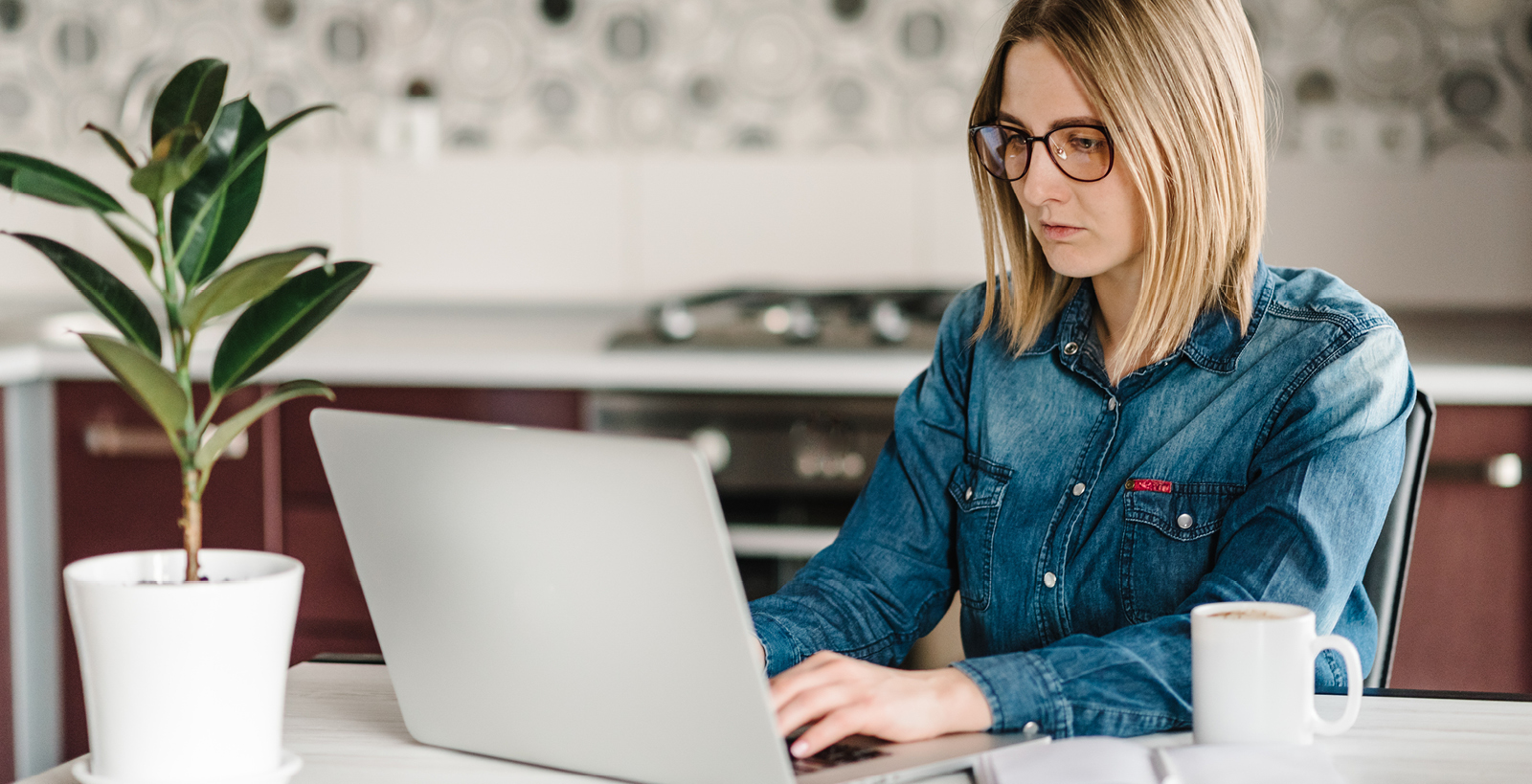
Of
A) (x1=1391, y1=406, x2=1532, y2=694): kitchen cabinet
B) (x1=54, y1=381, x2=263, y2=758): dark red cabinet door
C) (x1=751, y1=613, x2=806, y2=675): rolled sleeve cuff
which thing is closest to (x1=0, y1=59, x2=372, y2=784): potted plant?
(x1=751, y1=613, x2=806, y2=675): rolled sleeve cuff

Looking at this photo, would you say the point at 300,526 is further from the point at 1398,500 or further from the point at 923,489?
the point at 1398,500

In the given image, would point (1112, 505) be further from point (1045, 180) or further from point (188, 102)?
point (188, 102)

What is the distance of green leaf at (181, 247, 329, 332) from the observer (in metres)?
0.82

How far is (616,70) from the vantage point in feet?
8.96

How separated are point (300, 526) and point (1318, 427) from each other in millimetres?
1681

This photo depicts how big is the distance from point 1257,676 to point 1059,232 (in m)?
0.47

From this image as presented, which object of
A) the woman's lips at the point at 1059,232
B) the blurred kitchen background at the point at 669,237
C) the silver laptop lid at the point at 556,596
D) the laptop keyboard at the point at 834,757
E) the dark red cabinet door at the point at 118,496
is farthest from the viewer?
the dark red cabinet door at the point at 118,496

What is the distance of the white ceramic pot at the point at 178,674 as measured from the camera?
78 cm

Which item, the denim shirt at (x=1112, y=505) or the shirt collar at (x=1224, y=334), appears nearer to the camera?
the denim shirt at (x=1112, y=505)

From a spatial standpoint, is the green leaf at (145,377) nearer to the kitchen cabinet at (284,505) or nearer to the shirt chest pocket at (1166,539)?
the shirt chest pocket at (1166,539)

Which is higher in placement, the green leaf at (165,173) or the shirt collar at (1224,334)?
the green leaf at (165,173)

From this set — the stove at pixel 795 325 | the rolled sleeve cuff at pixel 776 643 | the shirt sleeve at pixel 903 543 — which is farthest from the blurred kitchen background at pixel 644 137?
the rolled sleeve cuff at pixel 776 643

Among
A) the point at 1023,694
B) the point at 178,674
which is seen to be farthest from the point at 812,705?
the point at 178,674

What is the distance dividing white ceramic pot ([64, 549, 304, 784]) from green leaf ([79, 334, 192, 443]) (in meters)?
0.09
